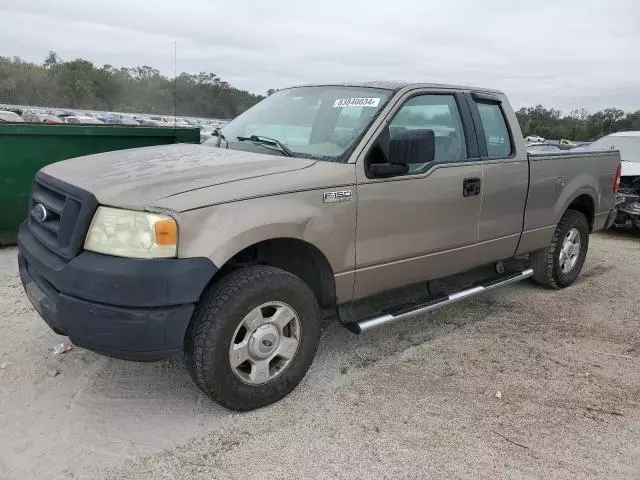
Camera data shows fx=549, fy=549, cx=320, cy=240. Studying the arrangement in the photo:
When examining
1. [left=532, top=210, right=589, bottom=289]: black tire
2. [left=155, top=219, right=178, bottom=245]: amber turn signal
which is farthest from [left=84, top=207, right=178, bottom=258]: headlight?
[left=532, top=210, right=589, bottom=289]: black tire

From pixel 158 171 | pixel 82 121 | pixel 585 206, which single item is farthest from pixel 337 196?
pixel 82 121

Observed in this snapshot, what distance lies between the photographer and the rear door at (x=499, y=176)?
4.23m

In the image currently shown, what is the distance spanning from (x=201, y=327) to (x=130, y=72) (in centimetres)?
852

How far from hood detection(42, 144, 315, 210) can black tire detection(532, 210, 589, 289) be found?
2.99 m

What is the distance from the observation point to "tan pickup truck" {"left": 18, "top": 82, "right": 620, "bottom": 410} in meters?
2.61

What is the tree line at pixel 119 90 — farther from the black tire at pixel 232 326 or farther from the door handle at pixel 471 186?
the black tire at pixel 232 326

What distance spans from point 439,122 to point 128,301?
2627 millimetres

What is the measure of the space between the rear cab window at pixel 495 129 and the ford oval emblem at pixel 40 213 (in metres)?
3.13

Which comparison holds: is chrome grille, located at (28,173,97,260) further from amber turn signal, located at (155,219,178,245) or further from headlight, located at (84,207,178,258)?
amber turn signal, located at (155,219,178,245)

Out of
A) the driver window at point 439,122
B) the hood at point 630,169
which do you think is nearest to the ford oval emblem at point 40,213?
the driver window at point 439,122

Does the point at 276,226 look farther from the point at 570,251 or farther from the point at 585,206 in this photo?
the point at 585,206

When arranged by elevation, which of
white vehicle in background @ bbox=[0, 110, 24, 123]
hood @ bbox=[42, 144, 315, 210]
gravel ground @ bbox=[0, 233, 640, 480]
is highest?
white vehicle in background @ bbox=[0, 110, 24, 123]

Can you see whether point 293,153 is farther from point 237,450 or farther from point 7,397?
point 7,397

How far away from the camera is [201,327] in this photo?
2.76 metres
